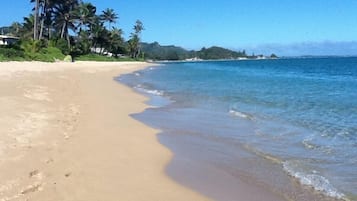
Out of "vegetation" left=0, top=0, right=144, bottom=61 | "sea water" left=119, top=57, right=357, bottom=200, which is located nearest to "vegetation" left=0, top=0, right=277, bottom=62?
"vegetation" left=0, top=0, right=144, bottom=61

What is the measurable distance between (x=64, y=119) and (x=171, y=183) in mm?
5553

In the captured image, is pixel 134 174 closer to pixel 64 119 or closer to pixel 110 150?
pixel 110 150

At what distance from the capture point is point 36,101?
13.8 m

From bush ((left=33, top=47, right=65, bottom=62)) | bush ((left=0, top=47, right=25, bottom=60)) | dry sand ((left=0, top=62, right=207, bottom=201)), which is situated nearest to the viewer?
dry sand ((left=0, top=62, right=207, bottom=201))

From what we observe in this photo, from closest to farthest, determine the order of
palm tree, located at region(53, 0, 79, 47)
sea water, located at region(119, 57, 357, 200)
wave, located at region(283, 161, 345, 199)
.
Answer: wave, located at region(283, 161, 345, 199), sea water, located at region(119, 57, 357, 200), palm tree, located at region(53, 0, 79, 47)

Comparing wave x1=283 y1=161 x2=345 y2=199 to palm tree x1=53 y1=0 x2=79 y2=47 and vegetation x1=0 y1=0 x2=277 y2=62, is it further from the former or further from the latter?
palm tree x1=53 y1=0 x2=79 y2=47

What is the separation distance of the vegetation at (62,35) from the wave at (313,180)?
123ft

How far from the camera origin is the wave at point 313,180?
622 centimetres

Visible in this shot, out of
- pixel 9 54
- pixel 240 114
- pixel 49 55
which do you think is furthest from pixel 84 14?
pixel 240 114

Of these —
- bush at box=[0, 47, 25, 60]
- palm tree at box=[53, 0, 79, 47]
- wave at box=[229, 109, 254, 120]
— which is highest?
palm tree at box=[53, 0, 79, 47]

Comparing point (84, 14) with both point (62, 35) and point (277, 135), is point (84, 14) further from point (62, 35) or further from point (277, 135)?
point (277, 135)

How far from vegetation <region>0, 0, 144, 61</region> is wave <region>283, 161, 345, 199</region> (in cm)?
3734

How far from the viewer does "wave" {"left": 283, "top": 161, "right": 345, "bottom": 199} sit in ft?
20.4

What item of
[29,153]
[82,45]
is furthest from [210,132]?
[82,45]
